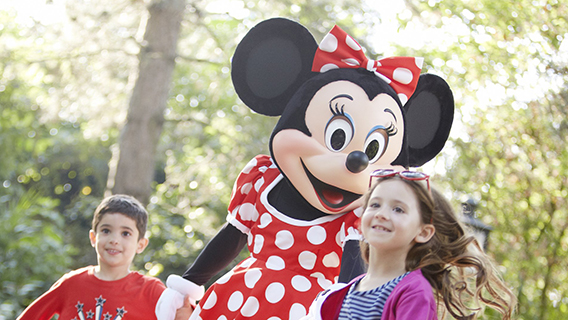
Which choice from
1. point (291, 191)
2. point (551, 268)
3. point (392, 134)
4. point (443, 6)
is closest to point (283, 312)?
point (291, 191)

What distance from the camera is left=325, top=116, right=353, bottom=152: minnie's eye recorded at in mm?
2494

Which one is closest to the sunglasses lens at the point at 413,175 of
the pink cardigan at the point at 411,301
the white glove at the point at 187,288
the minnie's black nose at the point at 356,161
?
the pink cardigan at the point at 411,301

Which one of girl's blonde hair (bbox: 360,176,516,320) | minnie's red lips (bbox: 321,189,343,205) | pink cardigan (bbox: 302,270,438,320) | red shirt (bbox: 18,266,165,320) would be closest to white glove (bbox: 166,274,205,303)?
red shirt (bbox: 18,266,165,320)

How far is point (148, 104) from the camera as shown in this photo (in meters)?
6.52

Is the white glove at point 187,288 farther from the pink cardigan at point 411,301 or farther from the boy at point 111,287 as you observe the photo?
the pink cardigan at point 411,301

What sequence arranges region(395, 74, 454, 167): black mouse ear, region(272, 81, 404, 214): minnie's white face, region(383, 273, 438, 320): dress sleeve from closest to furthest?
region(383, 273, 438, 320): dress sleeve → region(272, 81, 404, 214): minnie's white face → region(395, 74, 454, 167): black mouse ear

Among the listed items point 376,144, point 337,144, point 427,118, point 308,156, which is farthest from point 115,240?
point 427,118

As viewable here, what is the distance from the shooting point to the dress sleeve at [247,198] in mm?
2738

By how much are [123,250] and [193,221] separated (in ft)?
13.8

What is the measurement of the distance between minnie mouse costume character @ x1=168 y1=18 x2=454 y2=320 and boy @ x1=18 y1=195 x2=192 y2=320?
0.77 feet

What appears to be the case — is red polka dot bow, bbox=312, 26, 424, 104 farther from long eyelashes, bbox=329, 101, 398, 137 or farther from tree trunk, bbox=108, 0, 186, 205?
tree trunk, bbox=108, 0, 186, 205

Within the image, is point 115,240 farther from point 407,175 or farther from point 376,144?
point 407,175

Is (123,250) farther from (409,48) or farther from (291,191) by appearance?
(409,48)

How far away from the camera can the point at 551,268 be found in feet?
21.9
